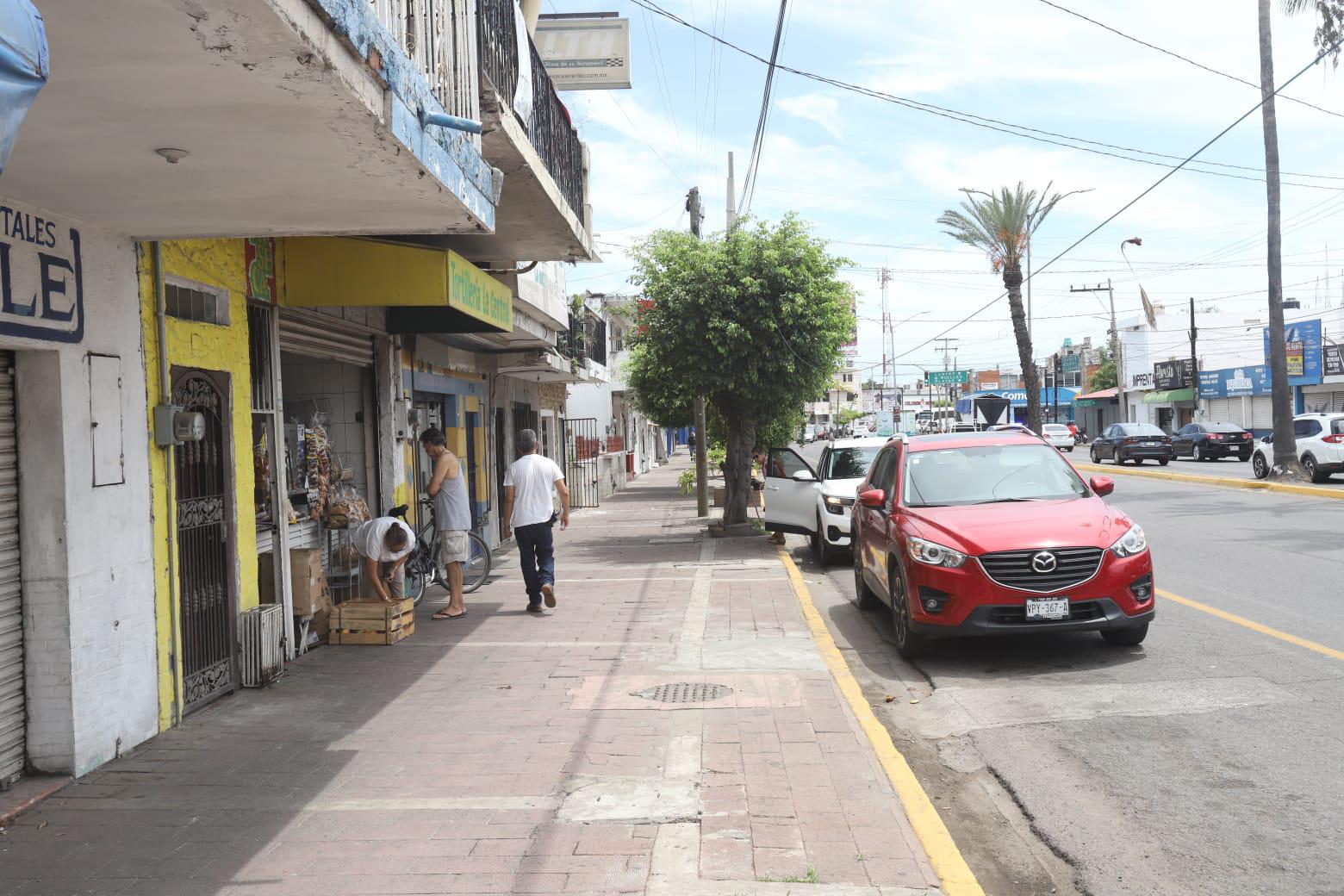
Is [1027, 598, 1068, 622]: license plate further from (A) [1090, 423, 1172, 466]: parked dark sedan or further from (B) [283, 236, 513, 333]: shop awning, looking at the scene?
→ (A) [1090, 423, 1172, 466]: parked dark sedan

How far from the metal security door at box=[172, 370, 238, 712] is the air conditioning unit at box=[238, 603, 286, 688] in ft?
0.25

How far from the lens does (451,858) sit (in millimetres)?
4250

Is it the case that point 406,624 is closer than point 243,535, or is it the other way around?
point 243,535

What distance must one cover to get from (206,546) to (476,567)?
6.21m

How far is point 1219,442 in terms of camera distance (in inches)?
1439

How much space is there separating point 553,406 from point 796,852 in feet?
66.9

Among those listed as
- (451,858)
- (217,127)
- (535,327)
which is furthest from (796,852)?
(535,327)

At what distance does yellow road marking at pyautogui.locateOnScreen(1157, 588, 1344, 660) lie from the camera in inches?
290

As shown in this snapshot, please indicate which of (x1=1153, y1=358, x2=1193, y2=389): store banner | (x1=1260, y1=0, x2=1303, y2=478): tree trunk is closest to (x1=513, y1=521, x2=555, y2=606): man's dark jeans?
(x1=1260, y1=0, x2=1303, y2=478): tree trunk

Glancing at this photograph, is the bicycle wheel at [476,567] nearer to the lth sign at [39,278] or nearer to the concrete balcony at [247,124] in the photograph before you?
the concrete balcony at [247,124]

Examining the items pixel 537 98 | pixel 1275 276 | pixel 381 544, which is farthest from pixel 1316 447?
pixel 381 544

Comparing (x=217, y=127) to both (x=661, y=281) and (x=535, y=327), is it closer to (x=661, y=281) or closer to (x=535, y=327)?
(x=535, y=327)

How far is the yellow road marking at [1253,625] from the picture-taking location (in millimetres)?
7367

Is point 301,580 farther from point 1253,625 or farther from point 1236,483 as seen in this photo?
point 1236,483
